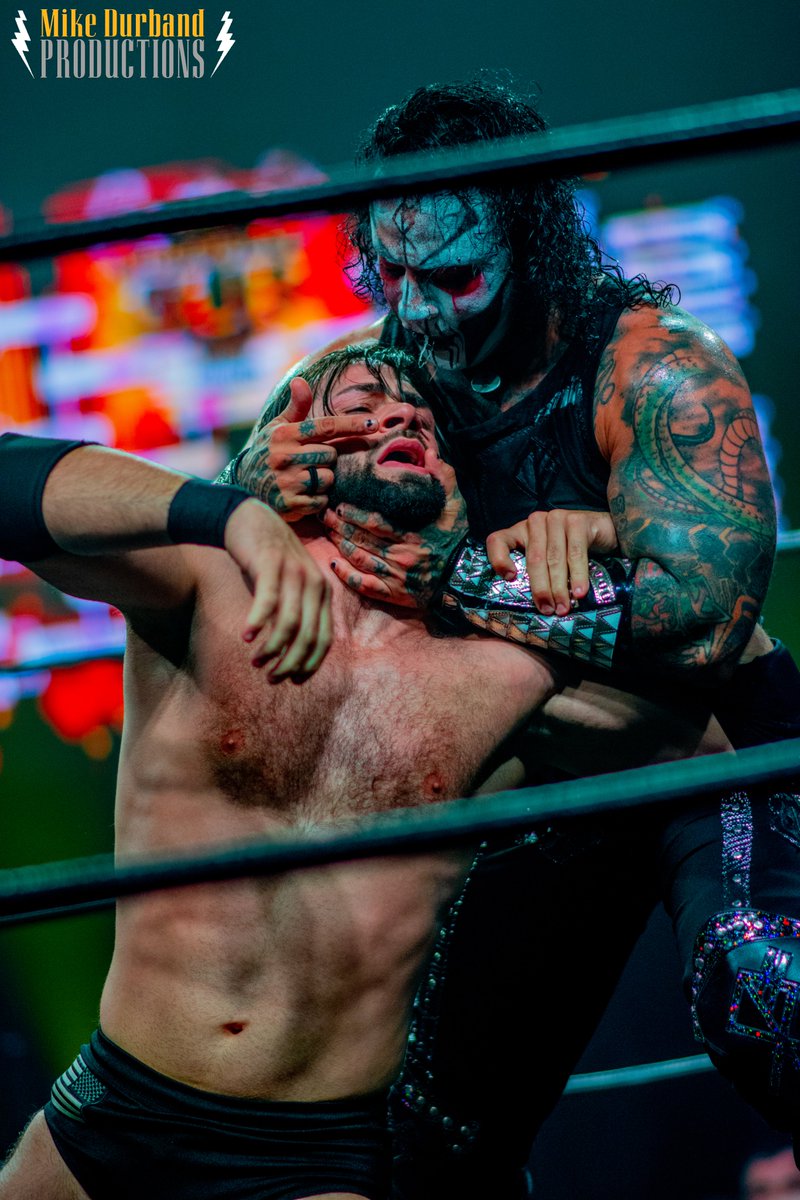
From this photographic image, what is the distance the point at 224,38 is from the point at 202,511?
2.51 m

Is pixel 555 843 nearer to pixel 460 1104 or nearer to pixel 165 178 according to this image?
pixel 460 1104

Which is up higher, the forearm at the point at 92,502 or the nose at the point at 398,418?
the nose at the point at 398,418

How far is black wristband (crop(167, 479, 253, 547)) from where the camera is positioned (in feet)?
3.47

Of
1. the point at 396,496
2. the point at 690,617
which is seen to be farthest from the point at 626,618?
the point at 396,496

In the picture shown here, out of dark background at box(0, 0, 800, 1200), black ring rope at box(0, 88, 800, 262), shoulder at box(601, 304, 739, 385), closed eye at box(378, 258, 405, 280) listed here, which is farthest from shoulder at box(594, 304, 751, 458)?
dark background at box(0, 0, 800, 1200)

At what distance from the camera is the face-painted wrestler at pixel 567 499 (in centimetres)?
148

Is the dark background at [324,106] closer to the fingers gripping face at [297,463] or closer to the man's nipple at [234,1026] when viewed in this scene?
the man's nipple at [234,1026]

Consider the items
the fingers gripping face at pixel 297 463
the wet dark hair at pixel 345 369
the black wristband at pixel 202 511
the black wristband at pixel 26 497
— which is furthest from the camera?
the wet dark hair at pixel 345 369

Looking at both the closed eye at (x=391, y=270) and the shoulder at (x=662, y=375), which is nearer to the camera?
the shoulder at (x=662, y=375)

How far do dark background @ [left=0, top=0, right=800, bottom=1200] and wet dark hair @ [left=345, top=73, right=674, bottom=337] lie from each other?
1184 millimetres

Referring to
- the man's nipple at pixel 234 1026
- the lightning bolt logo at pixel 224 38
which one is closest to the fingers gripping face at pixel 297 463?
the man's nipple at pixel 234 1026

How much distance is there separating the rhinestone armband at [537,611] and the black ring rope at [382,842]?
78cm

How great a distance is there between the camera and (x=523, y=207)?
1858 mm

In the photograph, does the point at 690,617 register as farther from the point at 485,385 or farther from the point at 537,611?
the point at 485,385
